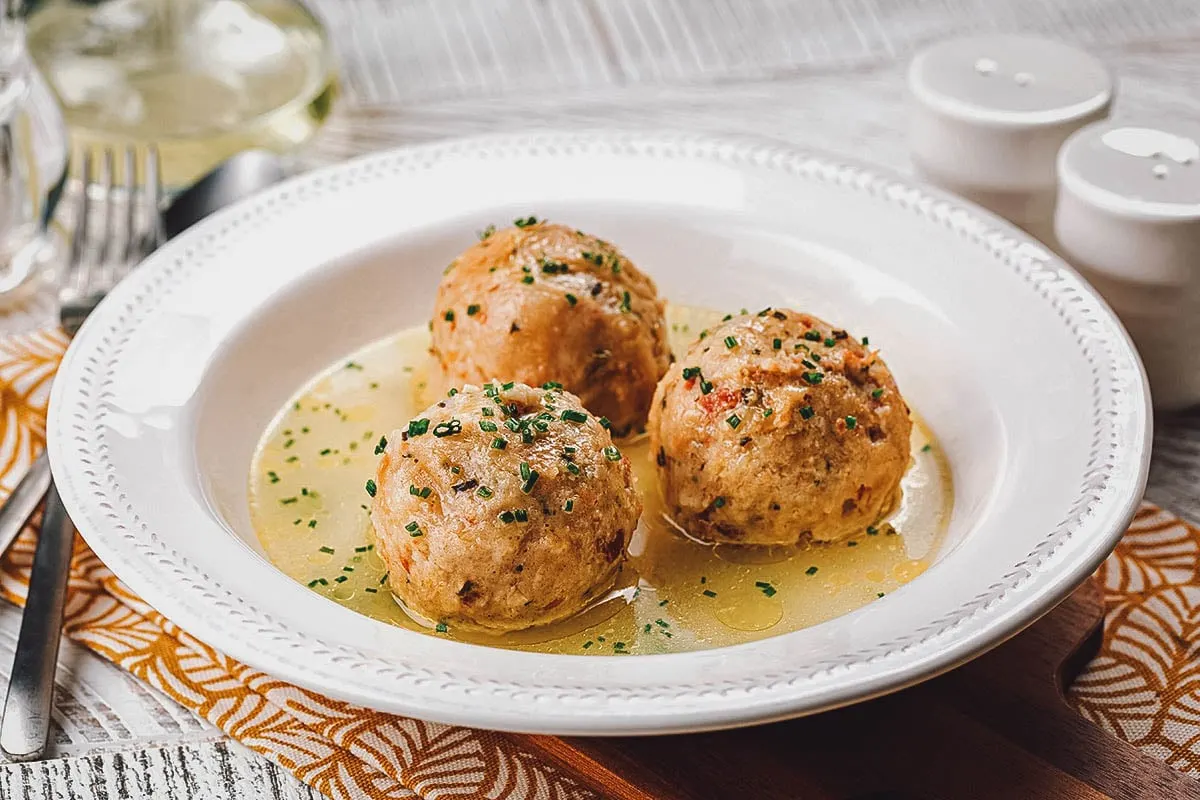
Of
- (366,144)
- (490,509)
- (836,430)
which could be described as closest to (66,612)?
(490,509)

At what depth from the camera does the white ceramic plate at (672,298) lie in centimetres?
241

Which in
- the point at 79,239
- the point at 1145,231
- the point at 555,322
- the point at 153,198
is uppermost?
the point at 1145,231

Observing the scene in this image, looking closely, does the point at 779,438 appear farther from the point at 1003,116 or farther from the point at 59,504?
the point at 59,504

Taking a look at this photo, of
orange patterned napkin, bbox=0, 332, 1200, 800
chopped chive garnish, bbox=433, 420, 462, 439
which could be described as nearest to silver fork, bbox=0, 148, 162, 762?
orange patterned napkin, bbox=0, 332, 1200, 800

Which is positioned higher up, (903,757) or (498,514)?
(498,514)

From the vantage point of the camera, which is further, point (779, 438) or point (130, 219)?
point (130, 219)

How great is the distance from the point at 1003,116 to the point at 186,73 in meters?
2.89

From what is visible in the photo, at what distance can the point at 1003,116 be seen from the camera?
13.2 ft

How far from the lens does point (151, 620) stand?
125 inches

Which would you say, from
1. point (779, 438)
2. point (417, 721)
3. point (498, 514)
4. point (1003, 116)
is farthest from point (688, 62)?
point (417, 721)

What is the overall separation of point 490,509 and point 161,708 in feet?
2.91

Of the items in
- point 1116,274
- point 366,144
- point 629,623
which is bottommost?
point 366,144

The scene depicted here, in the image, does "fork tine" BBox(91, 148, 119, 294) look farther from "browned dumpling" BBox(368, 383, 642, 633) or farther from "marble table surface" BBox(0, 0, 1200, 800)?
"browned dumpling" BBox(368, 383, 642, 633)

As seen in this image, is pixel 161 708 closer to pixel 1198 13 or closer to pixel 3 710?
pixel 3 710
